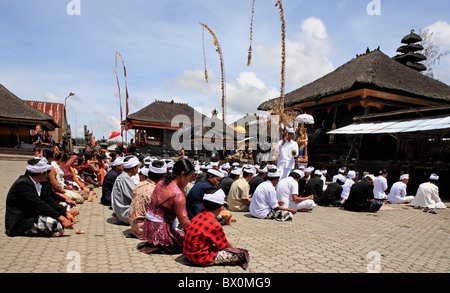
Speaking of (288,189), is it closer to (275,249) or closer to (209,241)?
(275,249)

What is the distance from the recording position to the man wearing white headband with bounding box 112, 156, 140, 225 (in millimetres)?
5785

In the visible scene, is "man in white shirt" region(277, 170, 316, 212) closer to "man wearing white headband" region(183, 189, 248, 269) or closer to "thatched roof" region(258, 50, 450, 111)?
"man wearing white headband" region(183, 189, 248, 269)

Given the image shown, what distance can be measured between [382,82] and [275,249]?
43.7ft

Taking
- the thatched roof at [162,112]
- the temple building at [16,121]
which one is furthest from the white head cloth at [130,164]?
the thatched roof at [162,112]

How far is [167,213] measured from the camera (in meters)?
4.15

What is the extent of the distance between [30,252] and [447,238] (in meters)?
7.63

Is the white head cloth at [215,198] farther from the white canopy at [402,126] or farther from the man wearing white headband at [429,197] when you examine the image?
the white canopy at [402,126]

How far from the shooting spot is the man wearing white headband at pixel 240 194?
306 inches

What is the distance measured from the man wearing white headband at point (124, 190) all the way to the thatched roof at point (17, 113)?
2194 centimetres

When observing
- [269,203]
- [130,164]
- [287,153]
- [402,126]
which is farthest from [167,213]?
[402,126]

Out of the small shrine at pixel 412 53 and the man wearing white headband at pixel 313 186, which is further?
the small shrine at pixel 412 53

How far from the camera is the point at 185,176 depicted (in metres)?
4.20
